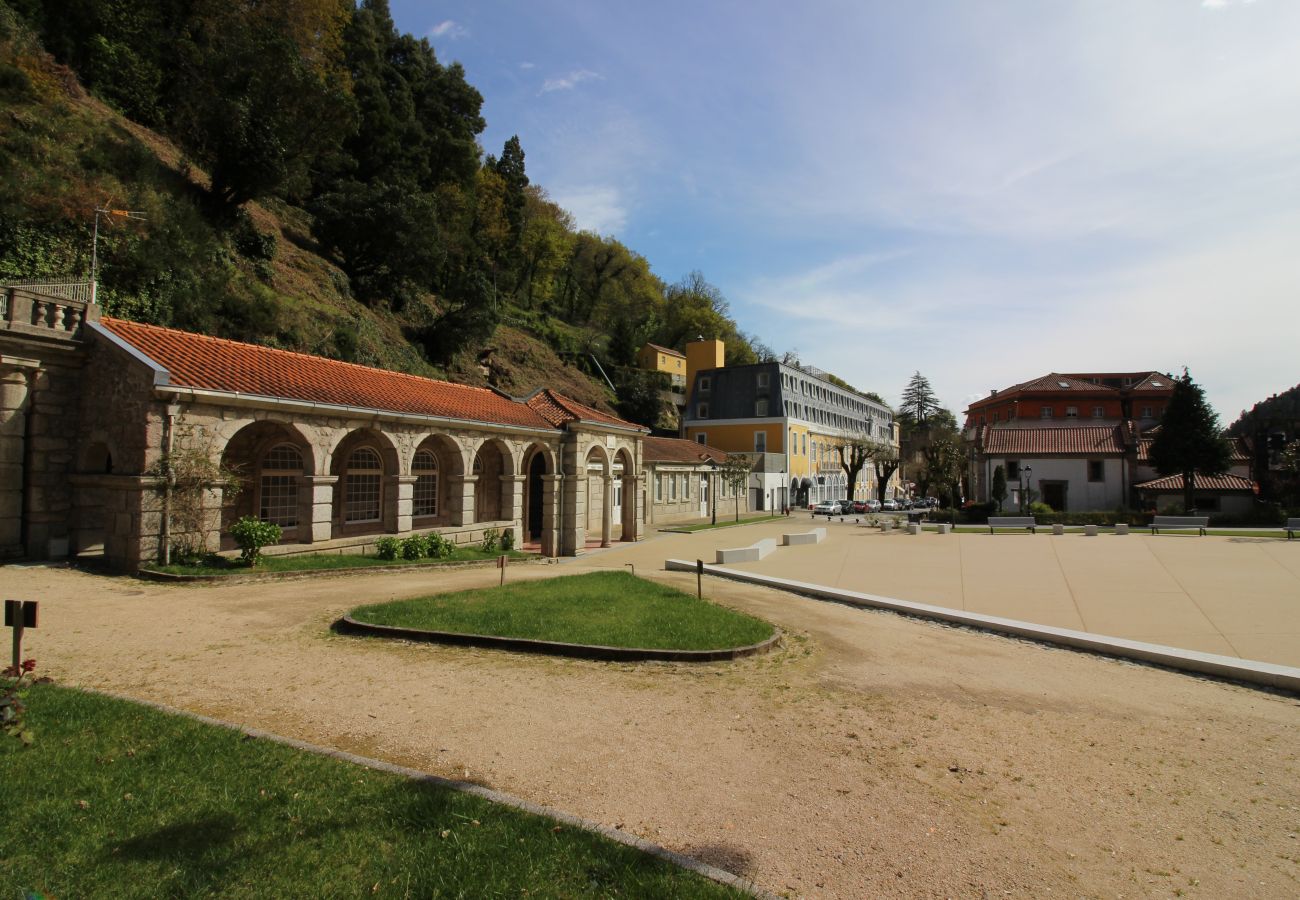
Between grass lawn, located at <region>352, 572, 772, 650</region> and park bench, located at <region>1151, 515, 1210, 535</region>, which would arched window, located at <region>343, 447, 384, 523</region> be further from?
park bench, located at <region>1151, 515, 1210, 535</region>

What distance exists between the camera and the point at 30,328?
13164mm

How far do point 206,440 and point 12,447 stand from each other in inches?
157

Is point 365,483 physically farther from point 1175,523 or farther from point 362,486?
point 1175,523

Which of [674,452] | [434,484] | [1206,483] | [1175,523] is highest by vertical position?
[674,452]

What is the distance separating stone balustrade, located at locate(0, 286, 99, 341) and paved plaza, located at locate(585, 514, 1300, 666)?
15154mm

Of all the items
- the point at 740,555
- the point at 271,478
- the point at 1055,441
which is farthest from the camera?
the point at 1055,441

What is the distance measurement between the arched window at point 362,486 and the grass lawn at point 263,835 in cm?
1402

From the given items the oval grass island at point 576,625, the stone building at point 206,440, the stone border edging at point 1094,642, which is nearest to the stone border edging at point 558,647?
the oval grass island at point 576,625

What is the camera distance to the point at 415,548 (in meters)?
17.2

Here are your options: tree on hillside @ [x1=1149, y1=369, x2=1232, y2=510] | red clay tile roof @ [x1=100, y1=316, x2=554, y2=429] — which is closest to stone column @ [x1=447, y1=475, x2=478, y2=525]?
red clay tile roof @ [x1=100, y1=316, x2=554, y2=429]

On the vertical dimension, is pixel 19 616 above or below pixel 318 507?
below

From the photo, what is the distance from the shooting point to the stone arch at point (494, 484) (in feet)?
73.0

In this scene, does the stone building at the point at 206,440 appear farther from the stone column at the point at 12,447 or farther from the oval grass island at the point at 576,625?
the oval grass island at the point at 576,625

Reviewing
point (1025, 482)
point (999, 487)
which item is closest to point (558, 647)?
point (999, 487)
